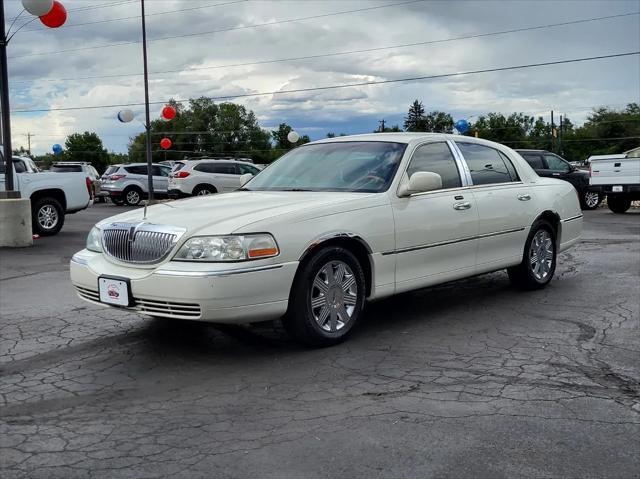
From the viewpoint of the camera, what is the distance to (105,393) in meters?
4.30

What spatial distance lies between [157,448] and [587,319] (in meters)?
4.13

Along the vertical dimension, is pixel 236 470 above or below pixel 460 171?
below

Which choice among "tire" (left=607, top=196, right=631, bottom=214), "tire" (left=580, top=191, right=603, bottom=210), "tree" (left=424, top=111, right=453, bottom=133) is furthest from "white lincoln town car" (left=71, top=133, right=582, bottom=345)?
"tree" (left=424, top=111, right=453, bottom=133)

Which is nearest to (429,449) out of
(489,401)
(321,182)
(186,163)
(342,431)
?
(342,431)

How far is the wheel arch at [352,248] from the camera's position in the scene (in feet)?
16.6

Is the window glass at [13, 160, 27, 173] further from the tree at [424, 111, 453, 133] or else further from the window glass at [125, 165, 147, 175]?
the tree at [424, 111, 453, 133]

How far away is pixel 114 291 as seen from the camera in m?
4.99

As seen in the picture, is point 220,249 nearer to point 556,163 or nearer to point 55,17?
point 55,17

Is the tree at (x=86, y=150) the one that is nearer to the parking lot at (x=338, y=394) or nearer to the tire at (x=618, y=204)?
the tire at (x=618, y=204)

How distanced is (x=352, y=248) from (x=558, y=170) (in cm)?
1755

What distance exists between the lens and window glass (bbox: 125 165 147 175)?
2833 centimetres

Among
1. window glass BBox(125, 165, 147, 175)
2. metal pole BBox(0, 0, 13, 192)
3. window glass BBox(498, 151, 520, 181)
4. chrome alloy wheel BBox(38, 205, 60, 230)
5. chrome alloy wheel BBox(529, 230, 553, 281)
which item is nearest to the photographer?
window glass BBox(498, 151, 520, 181)

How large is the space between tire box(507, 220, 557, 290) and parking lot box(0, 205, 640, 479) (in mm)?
368

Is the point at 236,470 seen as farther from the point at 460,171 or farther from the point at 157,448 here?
the point at 460,171
